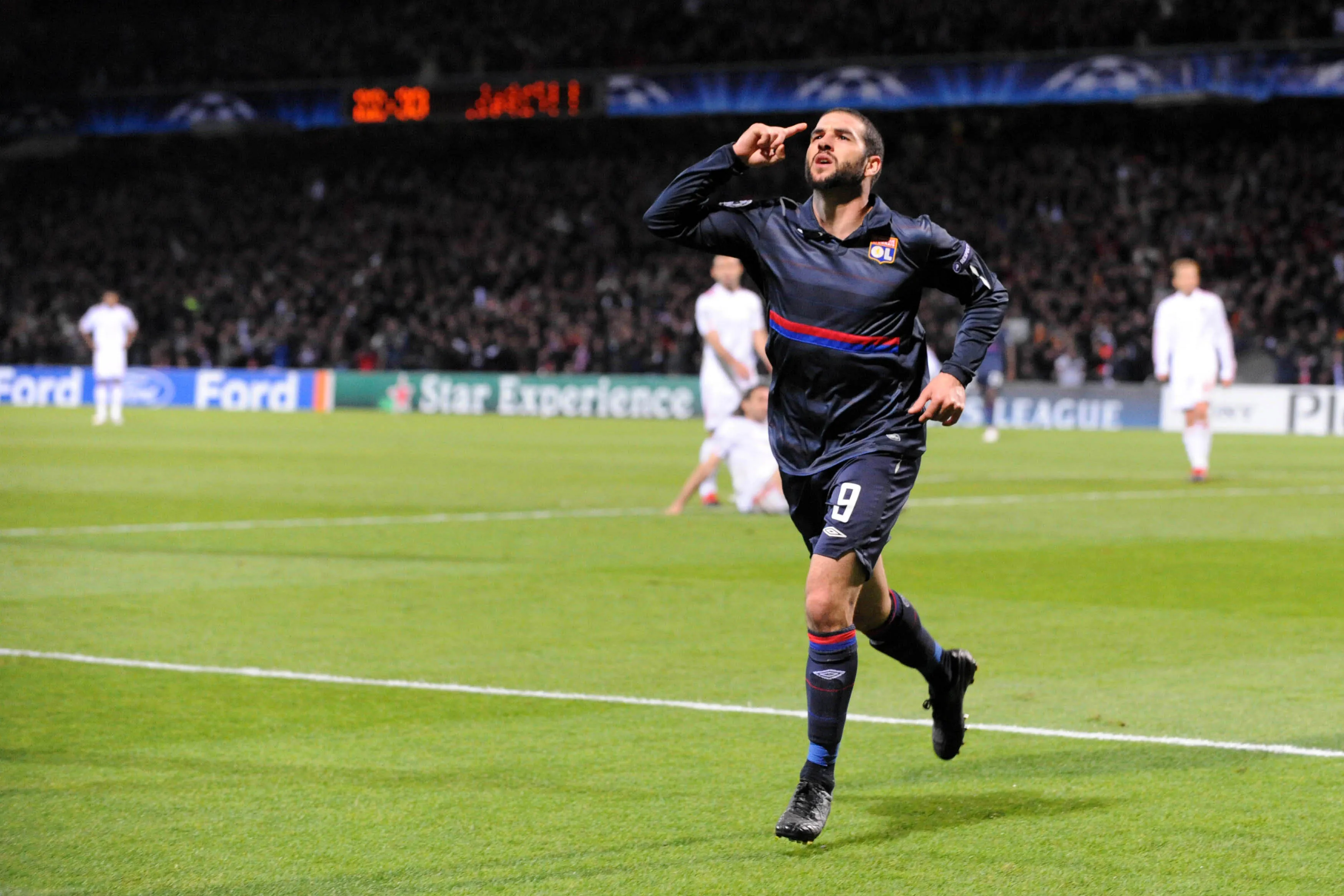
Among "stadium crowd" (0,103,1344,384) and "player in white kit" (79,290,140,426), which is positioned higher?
"stadium crowd" (0,103,1344,384)

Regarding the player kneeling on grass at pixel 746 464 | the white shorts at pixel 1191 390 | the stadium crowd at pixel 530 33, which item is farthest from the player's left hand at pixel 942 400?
the stadium crowd at pixel 530 33

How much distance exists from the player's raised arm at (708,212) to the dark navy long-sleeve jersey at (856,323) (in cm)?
1

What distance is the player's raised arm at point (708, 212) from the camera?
18.1 ft

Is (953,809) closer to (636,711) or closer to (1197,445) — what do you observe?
(636,711)

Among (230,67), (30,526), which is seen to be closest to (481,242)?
(230,67)

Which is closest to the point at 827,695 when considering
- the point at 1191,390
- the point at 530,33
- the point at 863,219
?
the point at 863,219

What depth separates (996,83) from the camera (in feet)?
129

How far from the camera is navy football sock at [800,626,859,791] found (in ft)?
16.3

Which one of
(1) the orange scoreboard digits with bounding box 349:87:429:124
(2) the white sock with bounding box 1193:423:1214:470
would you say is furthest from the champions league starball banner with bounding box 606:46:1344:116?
(2) the white sock with bounding box 1193:423:1214:470

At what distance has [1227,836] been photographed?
4.86 meters

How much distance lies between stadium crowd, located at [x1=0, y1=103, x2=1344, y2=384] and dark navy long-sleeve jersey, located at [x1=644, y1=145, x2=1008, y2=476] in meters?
29.6

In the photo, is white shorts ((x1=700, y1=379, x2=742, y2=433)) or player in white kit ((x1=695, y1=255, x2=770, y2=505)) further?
white shorts ((x1=700, y1=379, x2=742, y2=433))

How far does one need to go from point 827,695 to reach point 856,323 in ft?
3.64

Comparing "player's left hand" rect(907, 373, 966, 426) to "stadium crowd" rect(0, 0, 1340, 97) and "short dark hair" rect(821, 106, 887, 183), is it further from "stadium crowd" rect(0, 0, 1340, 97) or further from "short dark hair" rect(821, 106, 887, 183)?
"stadium crowd" rect(0, 0, 1340, 97)
